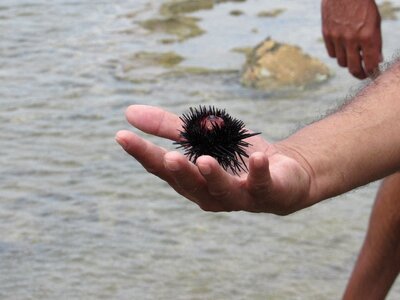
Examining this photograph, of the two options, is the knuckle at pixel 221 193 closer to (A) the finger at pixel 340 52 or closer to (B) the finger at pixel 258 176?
(B) the finger at pixel 258 176

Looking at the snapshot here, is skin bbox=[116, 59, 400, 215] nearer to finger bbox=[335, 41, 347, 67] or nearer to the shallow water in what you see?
finger bbox=[335, 41, 347, 67]

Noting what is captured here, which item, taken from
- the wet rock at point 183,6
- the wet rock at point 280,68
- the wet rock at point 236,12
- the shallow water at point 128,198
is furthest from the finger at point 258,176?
the wet rock at point 183,6

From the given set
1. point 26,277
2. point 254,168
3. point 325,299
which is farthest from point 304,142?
point 26,277

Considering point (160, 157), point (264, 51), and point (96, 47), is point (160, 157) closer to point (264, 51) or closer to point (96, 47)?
point (264, 51)

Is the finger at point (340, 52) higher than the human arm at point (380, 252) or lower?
higher

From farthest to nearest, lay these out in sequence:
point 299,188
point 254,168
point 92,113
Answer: point 92,113
point 299,188
point 254,168

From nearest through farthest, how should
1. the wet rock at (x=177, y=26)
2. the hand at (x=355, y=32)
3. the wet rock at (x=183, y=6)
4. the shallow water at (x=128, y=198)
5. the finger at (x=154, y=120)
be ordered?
1. the finger at (x=154, y=120)
2. the hand at (x=355, y=32)
3. the shallow water at (x=128, y=198)
4. the wet rock at (x=177, y=26)
5. the wet rock at (x=183, y=6)

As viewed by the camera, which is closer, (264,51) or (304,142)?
(304,142)
